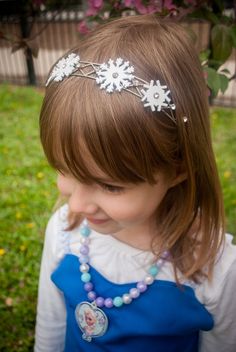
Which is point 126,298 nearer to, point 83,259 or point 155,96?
point 83,259

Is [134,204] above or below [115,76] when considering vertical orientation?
below

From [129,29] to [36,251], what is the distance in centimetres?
168

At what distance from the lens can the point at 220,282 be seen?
0.98 metres

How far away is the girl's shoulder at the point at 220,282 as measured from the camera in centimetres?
98

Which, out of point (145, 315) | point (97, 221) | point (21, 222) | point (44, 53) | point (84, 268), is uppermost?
point (97, 221)

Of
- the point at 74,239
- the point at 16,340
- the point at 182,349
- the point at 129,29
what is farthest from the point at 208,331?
the point at 16,340

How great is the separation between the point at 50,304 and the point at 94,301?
0.25m

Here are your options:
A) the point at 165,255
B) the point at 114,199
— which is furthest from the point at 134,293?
the point at 114,199

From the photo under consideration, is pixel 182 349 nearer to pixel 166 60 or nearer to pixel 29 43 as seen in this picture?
pixel 166 60

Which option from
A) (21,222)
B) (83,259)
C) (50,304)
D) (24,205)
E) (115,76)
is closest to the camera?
(115,76)

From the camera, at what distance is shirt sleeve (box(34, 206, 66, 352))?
117 cm

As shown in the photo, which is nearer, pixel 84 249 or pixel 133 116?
pixel 133 116

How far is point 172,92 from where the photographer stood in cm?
76

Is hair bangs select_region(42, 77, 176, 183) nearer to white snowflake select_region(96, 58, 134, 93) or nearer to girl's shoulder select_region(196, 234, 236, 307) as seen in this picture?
white snowflake select_region(96, 58, 134, 93)
